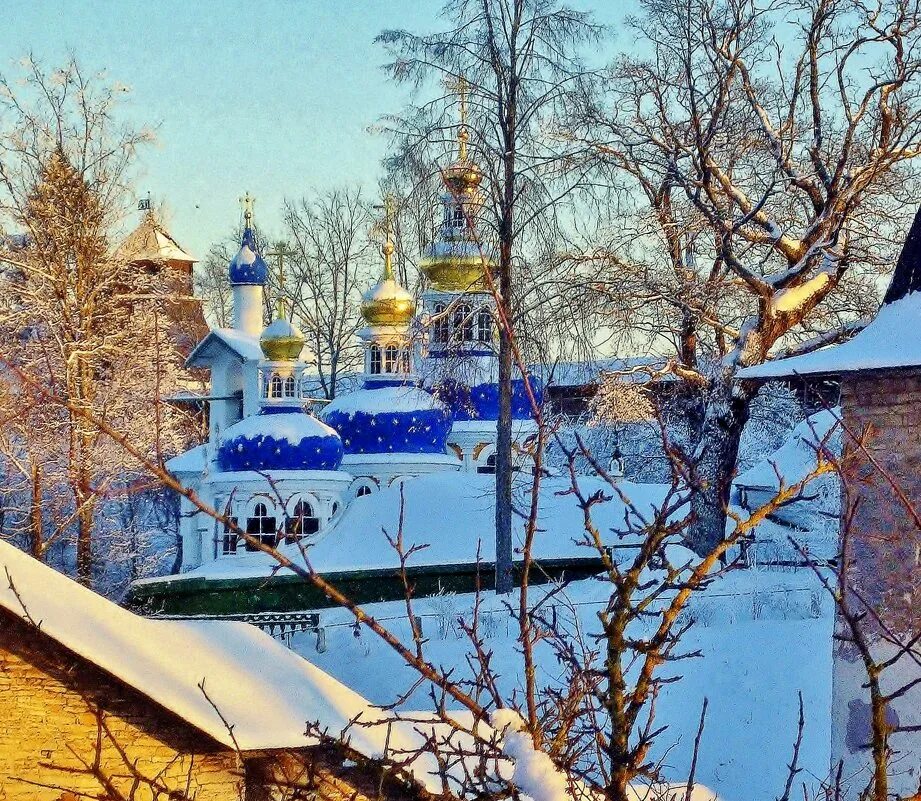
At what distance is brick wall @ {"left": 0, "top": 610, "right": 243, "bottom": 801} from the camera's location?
6008mm

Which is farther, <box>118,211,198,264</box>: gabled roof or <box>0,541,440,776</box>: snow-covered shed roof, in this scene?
<box>118,211,198,264</box>: gabled roof

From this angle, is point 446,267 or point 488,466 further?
point 488,466

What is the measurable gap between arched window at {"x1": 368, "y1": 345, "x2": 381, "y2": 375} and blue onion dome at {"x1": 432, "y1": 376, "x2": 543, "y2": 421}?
72.9 inches

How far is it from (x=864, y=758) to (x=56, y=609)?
5182 millimetres

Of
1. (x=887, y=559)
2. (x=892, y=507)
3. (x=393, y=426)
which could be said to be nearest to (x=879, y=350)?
(x=892, y=507)

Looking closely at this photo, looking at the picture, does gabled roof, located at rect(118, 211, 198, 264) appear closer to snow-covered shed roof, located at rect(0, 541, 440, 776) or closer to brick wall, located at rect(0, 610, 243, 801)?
snow-covered shed roof, located at rect(0, 541, 440, 776)

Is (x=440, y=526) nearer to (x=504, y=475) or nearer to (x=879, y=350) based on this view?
(x=504, y=475)

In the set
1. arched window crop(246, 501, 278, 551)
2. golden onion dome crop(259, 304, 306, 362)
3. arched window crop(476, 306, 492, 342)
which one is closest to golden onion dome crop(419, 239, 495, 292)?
arched window crop(476, 306, 492, 342)

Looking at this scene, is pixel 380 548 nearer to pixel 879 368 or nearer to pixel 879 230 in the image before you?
pixel 879 230

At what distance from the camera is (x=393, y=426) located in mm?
25312

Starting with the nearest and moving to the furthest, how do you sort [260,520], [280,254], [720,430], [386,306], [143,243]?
[720,430]
[143,243]
[260,520]
[386,306]
[280,254]

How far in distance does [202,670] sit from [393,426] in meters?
18.9

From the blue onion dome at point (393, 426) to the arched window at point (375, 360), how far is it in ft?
3.59

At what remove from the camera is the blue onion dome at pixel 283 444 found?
23375mm
